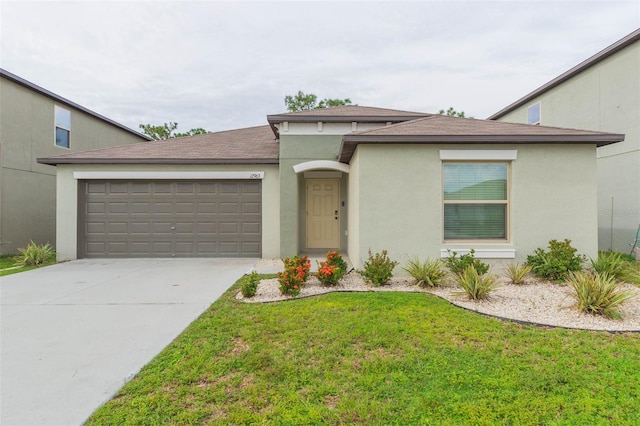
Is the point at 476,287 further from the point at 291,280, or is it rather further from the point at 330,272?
the point at 291,280

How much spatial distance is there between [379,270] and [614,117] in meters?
9.76

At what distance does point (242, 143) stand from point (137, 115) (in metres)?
20.5

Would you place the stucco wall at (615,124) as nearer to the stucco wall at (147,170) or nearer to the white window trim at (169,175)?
the stucco wall at (147,170)

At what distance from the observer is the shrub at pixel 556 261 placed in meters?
6.18

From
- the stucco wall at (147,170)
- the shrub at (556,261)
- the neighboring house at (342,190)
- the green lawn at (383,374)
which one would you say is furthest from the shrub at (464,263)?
the stucco wall at (147,170)

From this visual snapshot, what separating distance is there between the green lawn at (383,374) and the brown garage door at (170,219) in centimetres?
572

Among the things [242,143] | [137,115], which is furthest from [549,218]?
[137,115]

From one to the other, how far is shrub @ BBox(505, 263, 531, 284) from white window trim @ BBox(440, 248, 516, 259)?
0.28 meters

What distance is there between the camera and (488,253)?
21.8ft

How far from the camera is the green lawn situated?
2383 millimetres

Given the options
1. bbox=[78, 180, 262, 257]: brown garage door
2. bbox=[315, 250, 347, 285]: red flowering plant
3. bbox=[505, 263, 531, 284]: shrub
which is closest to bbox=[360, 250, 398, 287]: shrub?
bbox=[315, 250, 347, 285]: red flowering plant

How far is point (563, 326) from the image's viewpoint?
13.2ft

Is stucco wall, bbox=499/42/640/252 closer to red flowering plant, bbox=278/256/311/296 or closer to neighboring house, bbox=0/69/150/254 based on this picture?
red flowering plant, bbox=278/256/311/296

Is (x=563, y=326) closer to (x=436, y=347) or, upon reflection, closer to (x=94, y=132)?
(x=436, y=347)
